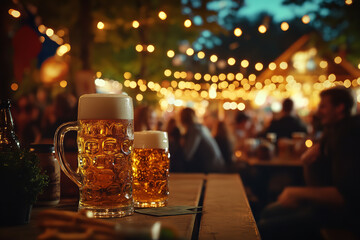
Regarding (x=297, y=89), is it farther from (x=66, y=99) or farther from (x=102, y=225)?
(x=102, y=225)

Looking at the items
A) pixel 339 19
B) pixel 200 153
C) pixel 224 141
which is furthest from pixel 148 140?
pixel 339 19

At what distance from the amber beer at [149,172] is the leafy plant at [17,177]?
36 centimetres

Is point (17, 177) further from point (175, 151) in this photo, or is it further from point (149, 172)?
point (175, 151)

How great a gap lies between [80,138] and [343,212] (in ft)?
5.73

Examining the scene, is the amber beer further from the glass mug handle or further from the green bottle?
the green bottle

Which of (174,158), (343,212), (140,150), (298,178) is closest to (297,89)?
(298,178)

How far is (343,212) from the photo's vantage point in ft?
8.13

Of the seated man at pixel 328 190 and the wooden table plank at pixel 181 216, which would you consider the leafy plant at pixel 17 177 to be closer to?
the wooden table plank at pixel 181 216

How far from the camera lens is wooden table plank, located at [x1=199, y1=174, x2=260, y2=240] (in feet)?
Result: 3.35

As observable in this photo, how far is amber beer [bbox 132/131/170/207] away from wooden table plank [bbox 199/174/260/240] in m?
0.14

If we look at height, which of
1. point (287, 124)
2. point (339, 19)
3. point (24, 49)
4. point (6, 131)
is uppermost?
point (339, 19)

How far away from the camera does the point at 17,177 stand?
104cm

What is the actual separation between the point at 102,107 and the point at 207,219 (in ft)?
1.27

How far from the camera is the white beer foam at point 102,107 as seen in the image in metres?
1.17
